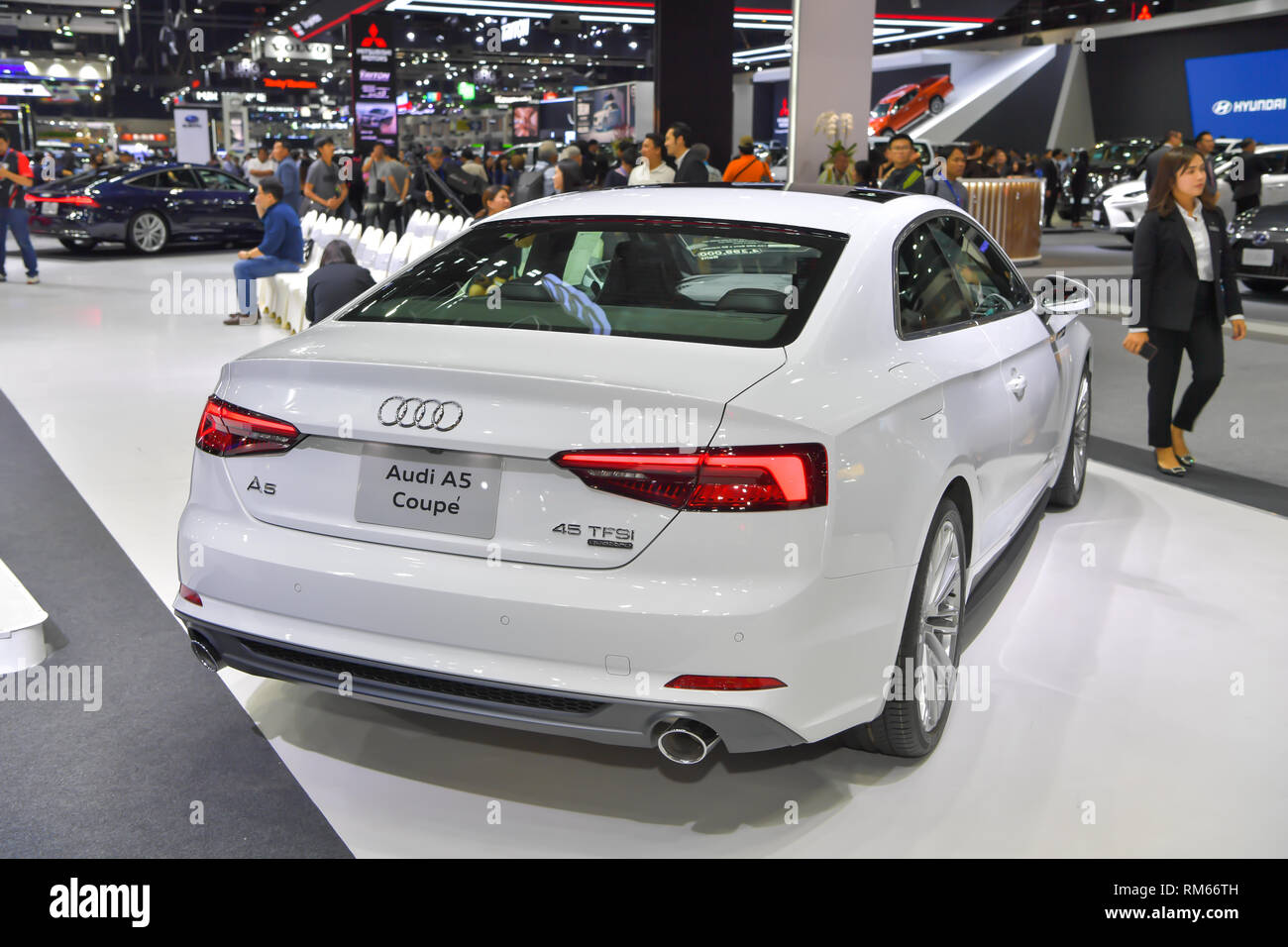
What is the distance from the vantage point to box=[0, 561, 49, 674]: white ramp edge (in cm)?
352

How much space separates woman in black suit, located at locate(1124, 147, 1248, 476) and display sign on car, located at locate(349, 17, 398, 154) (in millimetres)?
19092

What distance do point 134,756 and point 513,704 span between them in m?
1.25

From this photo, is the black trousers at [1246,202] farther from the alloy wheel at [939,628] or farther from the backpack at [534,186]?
the alloy wheel at [939,628]

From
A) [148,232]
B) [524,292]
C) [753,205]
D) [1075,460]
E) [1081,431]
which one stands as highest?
[753,205]

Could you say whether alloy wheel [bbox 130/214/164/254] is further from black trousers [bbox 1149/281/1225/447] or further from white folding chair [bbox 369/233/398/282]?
black trousers [bbox 1149/281/1225/447]

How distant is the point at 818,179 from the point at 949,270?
9387mm

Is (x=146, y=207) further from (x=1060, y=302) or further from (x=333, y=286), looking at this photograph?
(x=1060, y=302)

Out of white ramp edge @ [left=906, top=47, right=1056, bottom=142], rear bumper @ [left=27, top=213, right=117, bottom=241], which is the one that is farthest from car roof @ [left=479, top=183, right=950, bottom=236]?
white ramp edge @ [left=906, top=47, right=1056, bottom=142]

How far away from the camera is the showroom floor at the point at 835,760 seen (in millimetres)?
2699

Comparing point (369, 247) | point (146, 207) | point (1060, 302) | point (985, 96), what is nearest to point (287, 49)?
point (146, 207)

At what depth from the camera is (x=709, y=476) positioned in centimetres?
224

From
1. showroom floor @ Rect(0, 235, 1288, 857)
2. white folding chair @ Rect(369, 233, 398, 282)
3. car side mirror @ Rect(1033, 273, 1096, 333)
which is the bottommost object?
showroom floor @ Rect(0, 235, 1288, 857)
